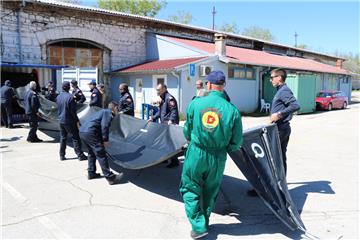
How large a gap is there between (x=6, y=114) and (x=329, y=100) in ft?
67.4

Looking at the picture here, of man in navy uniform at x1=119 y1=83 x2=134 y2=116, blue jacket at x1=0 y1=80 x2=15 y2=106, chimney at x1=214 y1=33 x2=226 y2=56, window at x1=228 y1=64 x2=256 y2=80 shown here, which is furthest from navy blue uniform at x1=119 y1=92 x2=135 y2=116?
window at x1=228 y1=64 x2=256 y2=80

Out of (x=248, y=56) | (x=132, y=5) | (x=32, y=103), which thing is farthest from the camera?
(x=132, y=5)

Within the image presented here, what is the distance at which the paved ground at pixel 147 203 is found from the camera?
4.07 m

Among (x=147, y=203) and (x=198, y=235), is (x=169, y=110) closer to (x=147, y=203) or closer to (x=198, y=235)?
(x=147, y=203)

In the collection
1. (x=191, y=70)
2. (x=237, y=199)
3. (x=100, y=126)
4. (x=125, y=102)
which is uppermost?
(x=191, y=70)

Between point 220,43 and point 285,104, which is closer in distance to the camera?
point 285,104

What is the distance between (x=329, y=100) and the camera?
2398cm

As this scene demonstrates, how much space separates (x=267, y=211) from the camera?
4.77 meters

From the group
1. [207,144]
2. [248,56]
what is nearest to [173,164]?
[207,144]

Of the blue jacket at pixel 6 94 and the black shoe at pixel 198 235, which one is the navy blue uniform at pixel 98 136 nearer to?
the black shoe at pixel 198 235

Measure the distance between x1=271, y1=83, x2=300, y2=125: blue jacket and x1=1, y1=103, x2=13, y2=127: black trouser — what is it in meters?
9.73

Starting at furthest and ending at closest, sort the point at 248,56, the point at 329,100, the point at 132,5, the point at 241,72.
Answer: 1. the point at 132,5
2. the point at 329,100
3. the point at 248,56
4. the point at 241,72

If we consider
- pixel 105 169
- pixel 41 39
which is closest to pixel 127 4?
pixel 41 39

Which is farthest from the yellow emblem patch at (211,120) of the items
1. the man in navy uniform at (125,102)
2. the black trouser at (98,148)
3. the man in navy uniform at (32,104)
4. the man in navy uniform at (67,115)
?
the man in navy uniform at (32,104)
